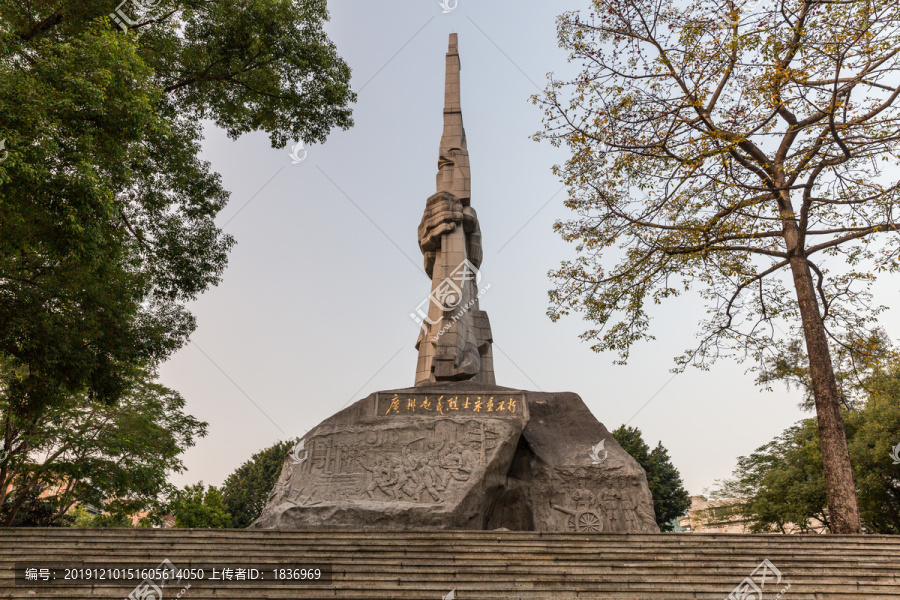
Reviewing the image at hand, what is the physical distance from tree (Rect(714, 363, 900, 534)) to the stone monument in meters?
9.37

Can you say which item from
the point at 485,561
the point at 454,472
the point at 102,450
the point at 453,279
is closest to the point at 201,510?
the point at 102,450

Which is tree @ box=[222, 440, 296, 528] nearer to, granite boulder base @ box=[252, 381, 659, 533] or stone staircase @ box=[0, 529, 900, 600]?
granite boulder base @ box=[252, 381, 659, 533]

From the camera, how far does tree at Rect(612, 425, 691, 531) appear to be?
23344 millimetres

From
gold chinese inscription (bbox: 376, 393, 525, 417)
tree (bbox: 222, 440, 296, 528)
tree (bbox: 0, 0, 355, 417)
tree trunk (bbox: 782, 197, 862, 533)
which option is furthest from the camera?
tree (bbox: 222, 440, 296, 528)

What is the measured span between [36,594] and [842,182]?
1162 cm

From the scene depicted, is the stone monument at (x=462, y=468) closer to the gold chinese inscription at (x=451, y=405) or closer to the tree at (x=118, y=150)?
the gold chinese inscription at (x=451, y=405)

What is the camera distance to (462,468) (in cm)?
862

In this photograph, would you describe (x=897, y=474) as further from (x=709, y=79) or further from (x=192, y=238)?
(x=192, y=238)

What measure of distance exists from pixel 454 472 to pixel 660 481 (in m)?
17.5

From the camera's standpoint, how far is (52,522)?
18.3 meters

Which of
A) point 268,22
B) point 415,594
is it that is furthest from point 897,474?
point 268,22

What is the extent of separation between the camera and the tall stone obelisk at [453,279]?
37.2 ft

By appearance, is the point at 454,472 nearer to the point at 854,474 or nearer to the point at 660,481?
the point at 854,474

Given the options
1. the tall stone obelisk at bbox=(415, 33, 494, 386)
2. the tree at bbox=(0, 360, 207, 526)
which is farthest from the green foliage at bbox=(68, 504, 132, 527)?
the tall stone obelisk at bbox=(415, 33, 494, 386)
